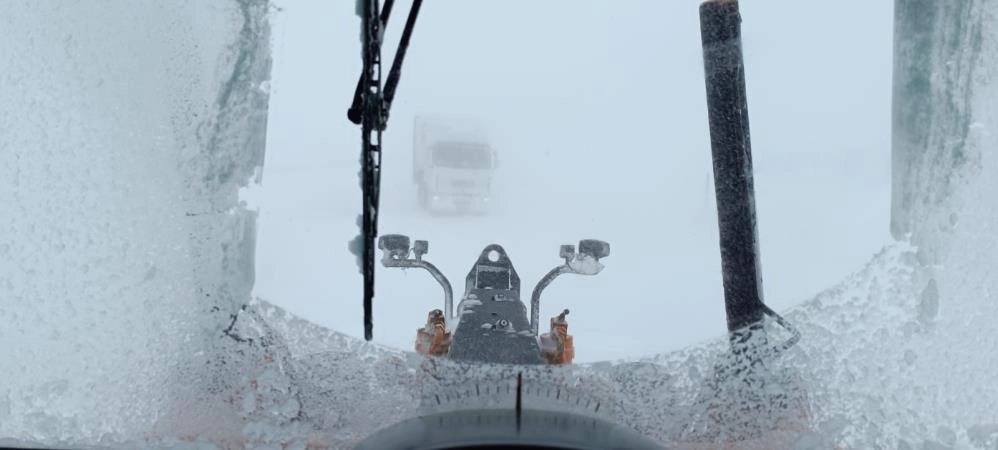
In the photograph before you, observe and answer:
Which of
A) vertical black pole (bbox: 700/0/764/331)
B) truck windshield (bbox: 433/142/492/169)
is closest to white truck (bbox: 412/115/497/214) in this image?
truck windshield (bbox: 433/142/492/169)

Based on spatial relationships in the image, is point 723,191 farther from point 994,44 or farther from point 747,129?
point 994,44

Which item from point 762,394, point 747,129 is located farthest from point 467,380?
point 747,129

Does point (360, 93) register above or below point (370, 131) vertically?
above

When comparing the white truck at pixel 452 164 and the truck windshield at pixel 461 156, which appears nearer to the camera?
the white truck at pixel 452 164

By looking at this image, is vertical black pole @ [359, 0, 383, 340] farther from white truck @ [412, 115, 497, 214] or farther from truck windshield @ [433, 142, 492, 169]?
truck windshield @ [433, 142, 492, 169]

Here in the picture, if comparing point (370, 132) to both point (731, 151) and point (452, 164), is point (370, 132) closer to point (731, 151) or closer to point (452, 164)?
point (731, 151)

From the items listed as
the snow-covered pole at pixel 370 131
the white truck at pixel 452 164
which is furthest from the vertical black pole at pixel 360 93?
the white truck at pixel 452 164

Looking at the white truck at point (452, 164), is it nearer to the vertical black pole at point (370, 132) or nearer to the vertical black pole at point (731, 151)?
the vertical black pole at point (731, 151)

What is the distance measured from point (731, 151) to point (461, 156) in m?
13.0

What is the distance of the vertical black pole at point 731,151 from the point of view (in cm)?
251

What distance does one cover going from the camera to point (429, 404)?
1.97 metres

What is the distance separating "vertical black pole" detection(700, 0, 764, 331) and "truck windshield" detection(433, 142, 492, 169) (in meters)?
12.7

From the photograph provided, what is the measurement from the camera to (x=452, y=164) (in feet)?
49.9

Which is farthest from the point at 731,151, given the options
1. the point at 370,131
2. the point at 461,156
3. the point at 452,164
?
the point at 461,156
